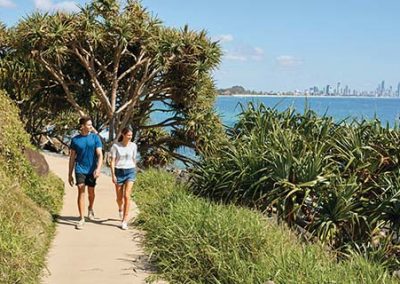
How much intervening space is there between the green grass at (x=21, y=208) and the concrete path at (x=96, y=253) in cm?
20

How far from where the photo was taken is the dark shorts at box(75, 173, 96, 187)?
9.08 metres

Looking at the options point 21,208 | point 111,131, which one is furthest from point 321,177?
point 111,131

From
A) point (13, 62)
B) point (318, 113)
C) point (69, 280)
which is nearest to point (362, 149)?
point (318, 113)

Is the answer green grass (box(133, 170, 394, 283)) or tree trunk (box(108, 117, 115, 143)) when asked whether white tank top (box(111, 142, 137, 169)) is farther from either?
tree trunk (box(108, 117, 115, 143))

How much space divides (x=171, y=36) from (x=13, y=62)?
7.25 m

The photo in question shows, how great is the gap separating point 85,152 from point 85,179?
1.47ft

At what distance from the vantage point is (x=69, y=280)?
6.31 metres

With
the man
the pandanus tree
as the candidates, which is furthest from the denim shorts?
the pandanus tree

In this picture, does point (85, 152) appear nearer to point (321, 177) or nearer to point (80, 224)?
point (80, 224)

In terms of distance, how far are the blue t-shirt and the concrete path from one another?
0.96 metres

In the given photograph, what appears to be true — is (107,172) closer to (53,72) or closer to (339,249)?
(53,72)

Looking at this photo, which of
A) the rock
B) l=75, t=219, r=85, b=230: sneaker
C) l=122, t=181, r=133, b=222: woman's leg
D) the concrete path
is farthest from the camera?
the rock

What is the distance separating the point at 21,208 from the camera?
784cm

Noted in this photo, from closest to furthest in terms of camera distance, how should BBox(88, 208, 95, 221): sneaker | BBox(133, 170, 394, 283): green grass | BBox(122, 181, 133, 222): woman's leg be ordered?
BBox(133, 170, 394, 283): green grass < BBox(122, 181, 133, 222): woman's leg < BBox(88, 208, 95, 221): sneaker
